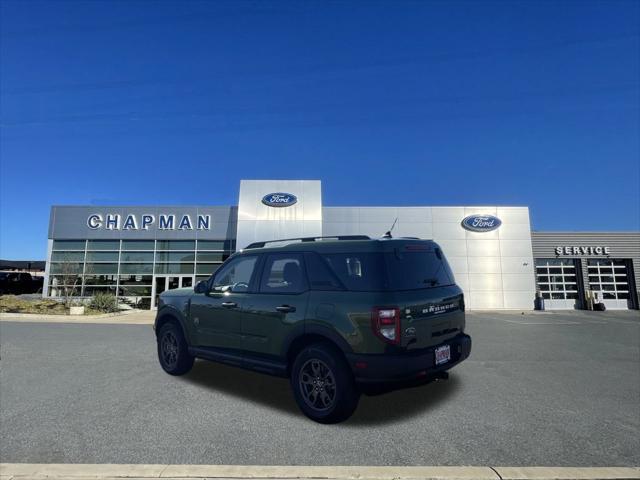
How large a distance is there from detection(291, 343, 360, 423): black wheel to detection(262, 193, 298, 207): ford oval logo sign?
18.6 metres

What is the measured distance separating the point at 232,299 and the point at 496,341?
7.65 m

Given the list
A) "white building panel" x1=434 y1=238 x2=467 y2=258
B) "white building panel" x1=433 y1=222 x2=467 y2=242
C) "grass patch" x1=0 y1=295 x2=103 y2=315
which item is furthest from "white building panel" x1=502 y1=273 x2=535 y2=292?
"grass patch" x1=0 y1=295 x2=103 y2=315

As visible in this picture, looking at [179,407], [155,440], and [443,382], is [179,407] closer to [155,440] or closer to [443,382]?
[155,440]

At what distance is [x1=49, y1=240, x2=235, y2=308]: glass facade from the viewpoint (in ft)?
74.5

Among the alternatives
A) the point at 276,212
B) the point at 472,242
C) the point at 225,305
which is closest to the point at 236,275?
the point at 225,305

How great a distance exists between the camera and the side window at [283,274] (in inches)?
162

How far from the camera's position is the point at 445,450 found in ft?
9.86

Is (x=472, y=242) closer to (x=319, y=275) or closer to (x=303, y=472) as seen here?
(x=319, y=275)

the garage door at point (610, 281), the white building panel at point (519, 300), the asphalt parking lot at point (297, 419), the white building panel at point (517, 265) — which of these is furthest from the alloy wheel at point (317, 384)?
the garage door at point (610, 281)

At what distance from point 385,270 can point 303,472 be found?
1.92m

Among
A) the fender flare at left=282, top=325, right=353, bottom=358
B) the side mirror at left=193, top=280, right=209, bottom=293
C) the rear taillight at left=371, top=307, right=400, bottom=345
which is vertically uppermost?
the side mirror at left=193, top=280, right=209, bottom=293

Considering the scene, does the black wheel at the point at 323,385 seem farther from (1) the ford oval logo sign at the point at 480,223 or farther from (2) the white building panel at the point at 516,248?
(2) the white building panel at the point at 516,248

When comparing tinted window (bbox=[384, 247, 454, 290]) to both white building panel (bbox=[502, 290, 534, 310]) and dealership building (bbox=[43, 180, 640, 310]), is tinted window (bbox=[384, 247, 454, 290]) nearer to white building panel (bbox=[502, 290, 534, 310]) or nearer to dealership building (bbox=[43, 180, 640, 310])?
dealership building (bbox=[43, 180, 640, 310])

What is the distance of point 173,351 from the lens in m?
5.52
